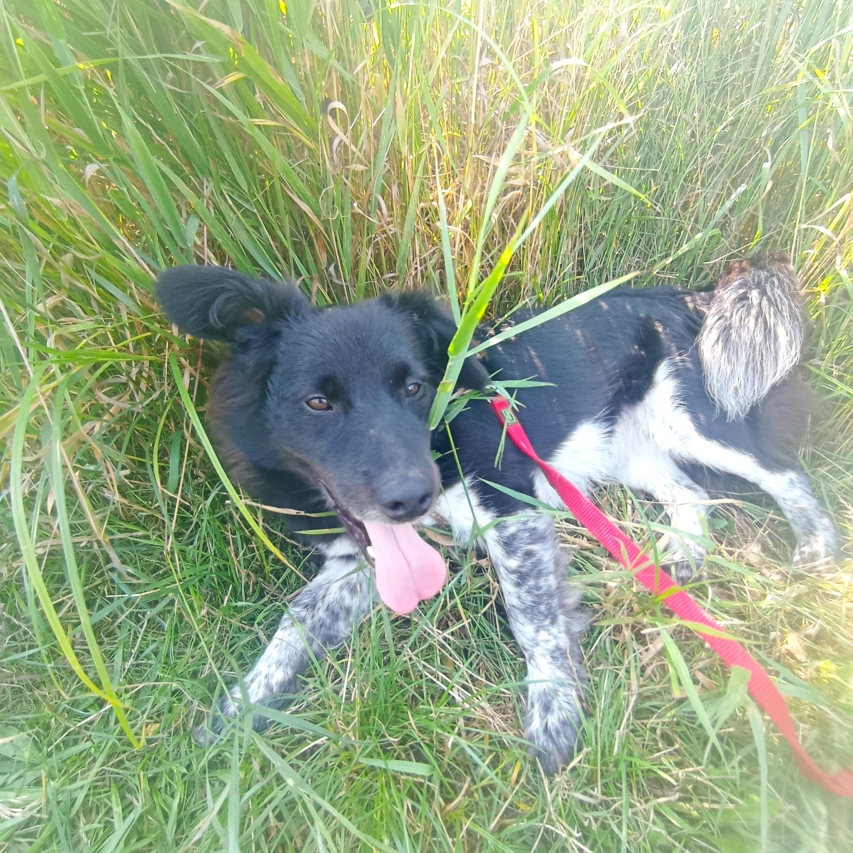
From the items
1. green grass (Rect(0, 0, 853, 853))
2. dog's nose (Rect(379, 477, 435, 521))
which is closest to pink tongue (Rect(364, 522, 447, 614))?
green grass (Rect(0, 0, 853, 853))

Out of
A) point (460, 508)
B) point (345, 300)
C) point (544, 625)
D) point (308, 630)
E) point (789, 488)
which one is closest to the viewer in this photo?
point (544, 625)

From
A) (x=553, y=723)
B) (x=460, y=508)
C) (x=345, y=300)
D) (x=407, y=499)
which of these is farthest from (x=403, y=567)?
(x=345, y=300)

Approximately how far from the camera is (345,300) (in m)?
2.29

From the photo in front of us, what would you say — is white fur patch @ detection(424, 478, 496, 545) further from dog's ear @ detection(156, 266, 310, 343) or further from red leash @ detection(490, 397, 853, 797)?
dog's ear @ detection(156, 266, 310, 343)

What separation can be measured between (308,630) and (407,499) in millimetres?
821

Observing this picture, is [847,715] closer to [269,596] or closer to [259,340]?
[269,596]

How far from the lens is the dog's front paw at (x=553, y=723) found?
5.26 feet

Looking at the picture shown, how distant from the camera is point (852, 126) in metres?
2.06

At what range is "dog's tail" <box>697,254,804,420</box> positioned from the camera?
2143 millimetres

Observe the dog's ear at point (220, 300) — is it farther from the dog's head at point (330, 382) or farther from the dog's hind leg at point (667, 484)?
the dog's hind leg at point (667, 484)

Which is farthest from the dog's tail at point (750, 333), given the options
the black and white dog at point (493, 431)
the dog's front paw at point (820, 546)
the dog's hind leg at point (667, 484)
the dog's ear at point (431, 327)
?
the dog's ear at point (431, 327)

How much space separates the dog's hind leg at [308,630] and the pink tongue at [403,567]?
0.13 m

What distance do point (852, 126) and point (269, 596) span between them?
2.96 m

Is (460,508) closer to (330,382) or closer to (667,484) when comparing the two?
(330,382)
